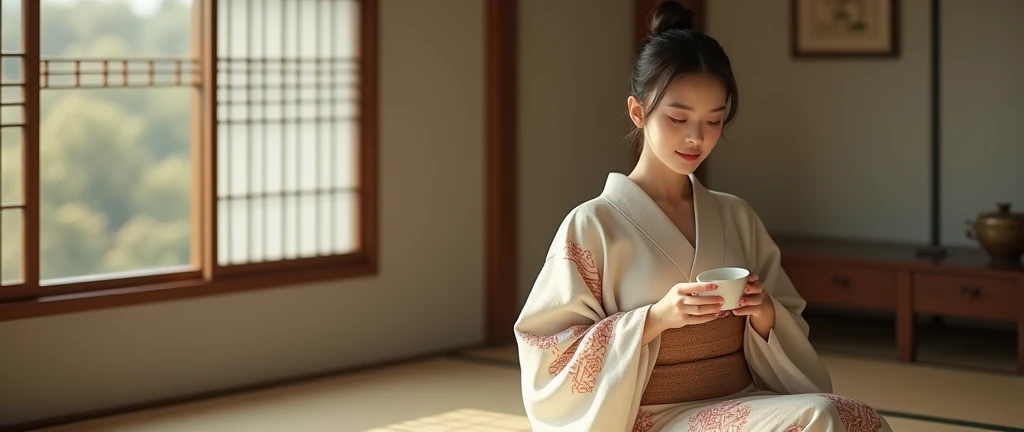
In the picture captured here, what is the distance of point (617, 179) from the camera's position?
10.2 feet

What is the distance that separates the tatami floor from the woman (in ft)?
4.63

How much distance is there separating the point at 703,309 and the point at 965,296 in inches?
120

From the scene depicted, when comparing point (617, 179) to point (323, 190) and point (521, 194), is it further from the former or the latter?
point (521, 194)

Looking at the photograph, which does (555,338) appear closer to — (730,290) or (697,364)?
(697,364)

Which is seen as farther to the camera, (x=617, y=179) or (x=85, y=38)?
(x=85, y=38)

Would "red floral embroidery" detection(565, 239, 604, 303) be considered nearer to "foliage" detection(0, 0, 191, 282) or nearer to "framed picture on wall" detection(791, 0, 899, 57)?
"framed picture on wall" detection(791, 0, 899, 57)

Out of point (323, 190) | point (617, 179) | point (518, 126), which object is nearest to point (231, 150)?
point (323, 190)

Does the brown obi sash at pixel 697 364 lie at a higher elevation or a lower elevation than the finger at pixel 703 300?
lower

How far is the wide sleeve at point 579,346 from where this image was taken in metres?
2.79

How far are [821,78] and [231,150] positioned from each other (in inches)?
118

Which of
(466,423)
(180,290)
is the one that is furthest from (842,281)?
(180,290)

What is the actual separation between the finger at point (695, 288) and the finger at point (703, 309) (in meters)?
0.03

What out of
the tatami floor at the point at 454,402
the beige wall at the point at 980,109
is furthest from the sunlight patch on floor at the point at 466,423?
the beige wall at the point at 980,109

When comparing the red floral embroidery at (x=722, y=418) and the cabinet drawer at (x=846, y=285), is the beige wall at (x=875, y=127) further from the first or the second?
the red floral embroidery at (x=722, y=418)
